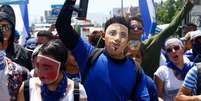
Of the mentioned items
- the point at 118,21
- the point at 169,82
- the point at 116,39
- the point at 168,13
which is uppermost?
the point at 118,21

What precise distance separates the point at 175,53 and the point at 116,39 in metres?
1.48

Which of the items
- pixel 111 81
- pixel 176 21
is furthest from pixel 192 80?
pixel 176 21

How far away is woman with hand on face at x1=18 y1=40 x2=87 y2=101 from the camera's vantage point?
334 centimetres

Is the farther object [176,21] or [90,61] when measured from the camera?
[176,21]

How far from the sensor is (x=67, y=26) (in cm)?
398

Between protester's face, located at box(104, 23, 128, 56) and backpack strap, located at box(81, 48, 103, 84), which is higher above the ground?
protester's face, located at box(104, 23, 128, 56)

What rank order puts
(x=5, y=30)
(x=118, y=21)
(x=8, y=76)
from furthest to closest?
(x=5, y=30) < (x=118, y=21) < (x=8, y=76)

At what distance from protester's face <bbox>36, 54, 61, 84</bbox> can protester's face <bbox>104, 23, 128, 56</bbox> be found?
2.18 ft

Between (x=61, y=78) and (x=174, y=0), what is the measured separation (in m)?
48.6

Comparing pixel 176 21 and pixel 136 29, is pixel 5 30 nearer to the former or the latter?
pixel 136 29

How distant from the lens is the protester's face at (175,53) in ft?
17.3

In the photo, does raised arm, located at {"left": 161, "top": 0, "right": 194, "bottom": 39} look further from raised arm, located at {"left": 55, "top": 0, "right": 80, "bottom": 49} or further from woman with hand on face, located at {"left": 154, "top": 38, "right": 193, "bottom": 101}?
raised arm, located at {"left": 55, "top": 0, "right": 80, "bottom": 49}

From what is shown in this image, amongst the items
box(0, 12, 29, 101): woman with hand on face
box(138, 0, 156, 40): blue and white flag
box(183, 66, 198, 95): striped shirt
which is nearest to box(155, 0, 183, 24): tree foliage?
box(138, 0, 156, 40): blue and white flag

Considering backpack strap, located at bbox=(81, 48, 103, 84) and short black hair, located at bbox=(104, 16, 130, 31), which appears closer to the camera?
backpack strap, located at bbox=(81, 48, 103, 84)
